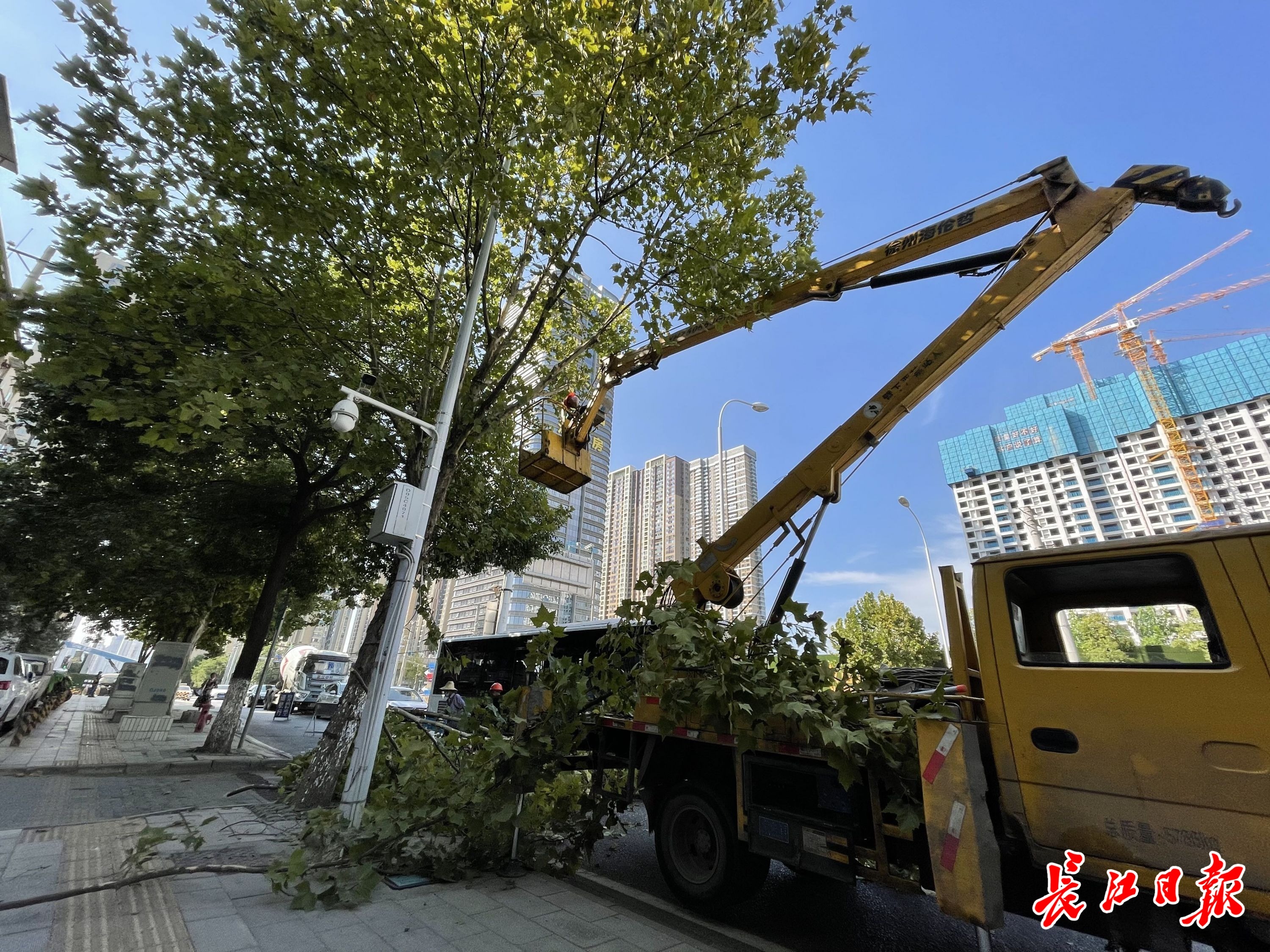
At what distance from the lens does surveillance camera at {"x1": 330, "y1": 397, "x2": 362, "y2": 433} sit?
4.83 metres

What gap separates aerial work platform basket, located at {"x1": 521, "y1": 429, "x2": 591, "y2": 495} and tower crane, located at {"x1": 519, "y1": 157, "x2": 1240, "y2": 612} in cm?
240

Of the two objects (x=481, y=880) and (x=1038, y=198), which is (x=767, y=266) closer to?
(x=1038, y=198)

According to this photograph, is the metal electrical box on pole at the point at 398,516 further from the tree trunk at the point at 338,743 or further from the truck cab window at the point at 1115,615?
the truck cab window at the point at 1115,615

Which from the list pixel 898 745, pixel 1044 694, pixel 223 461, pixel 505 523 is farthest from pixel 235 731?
pixel 1044 694

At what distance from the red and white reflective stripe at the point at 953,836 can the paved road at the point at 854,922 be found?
1537mm

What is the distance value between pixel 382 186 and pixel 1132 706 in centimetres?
848

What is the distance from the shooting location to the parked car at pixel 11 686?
34.5 feet

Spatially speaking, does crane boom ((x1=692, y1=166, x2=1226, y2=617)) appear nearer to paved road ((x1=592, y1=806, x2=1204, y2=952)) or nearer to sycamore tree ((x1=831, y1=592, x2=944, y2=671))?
paved road ((x1=592, y1=806, x2=1204, y2=952))

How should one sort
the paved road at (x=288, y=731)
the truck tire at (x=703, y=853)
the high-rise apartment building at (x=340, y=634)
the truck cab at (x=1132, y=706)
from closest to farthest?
the truck cab at (x=1132, y=706) < the truck tire at (x=703, y=853) < the paved road at (x=288, y=731) < the high-rise apartment building at (x=340, y=634)

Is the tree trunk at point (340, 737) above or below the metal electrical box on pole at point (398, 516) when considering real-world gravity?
below

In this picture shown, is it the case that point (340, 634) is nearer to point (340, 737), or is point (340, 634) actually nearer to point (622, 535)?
point (622, 535)

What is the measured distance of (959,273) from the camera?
6.60 metres

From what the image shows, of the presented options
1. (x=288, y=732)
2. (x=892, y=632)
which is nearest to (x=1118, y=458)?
(x=892, y=632)

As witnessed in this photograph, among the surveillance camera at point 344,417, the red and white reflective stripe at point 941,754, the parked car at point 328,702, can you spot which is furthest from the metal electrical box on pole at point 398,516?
the parked car at point 328,702
